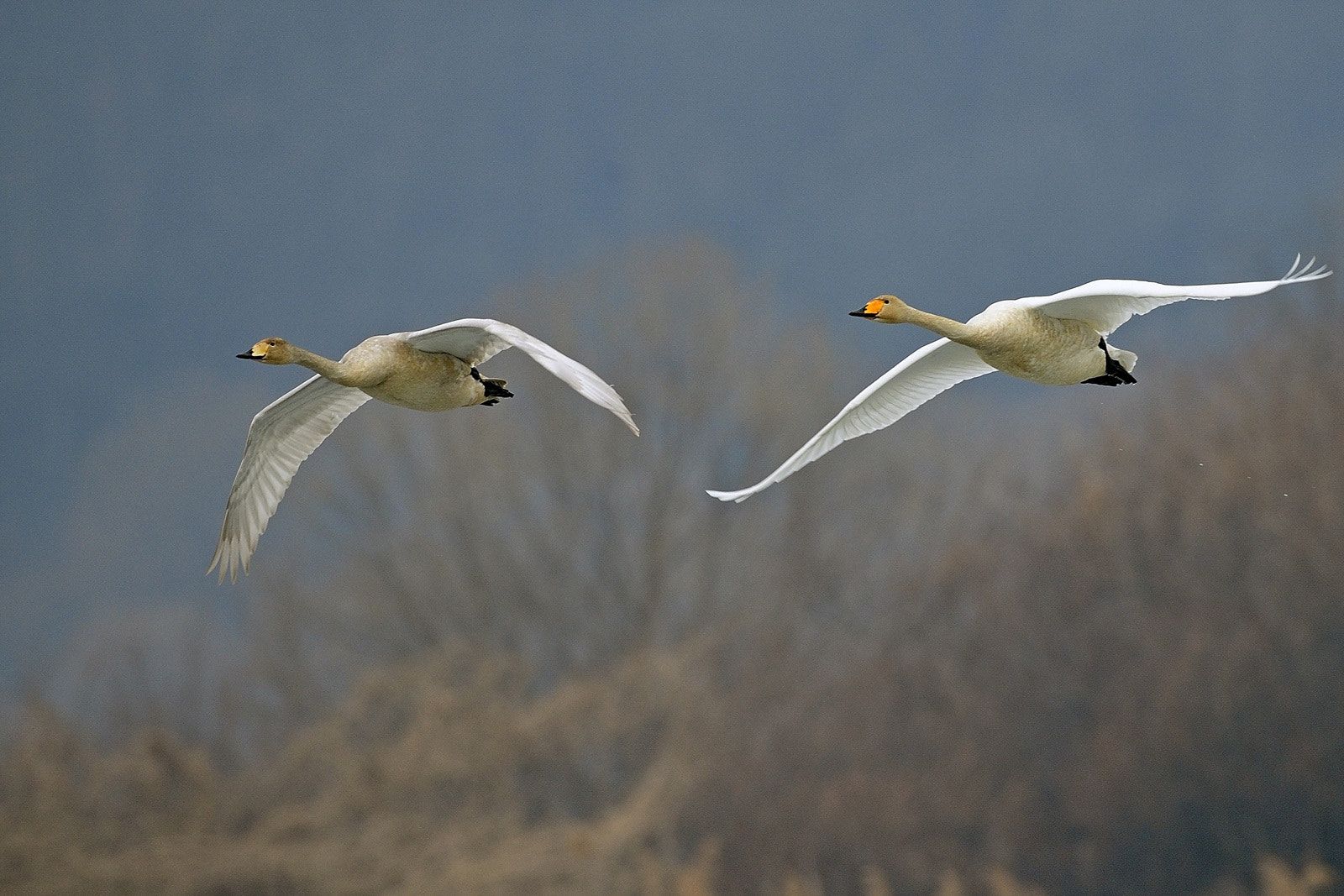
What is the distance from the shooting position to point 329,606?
34938 mm

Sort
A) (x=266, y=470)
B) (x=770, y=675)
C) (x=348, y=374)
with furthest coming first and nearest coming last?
(x=770, y=675) < (x=266, y=470) < (x=348, y=374)

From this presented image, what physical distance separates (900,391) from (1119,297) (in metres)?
1.74

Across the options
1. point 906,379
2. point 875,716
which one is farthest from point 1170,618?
point 906,379

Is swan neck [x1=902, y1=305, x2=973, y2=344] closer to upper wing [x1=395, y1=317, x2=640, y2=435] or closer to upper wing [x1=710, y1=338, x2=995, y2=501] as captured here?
upper wing [x1=710, y1=338, x2=995, y2=501]

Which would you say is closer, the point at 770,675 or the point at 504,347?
the point at 504,347

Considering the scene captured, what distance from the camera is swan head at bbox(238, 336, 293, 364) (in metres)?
9.07

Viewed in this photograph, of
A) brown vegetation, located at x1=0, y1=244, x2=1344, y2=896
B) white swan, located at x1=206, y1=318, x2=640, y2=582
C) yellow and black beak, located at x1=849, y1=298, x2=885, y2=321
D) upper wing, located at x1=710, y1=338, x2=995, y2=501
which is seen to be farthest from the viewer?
brown vegetation, located at x1=0, y1=244, x2=1344, y2=896

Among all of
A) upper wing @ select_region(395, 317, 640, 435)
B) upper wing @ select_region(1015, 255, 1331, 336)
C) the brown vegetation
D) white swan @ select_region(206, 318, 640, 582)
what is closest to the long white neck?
white swan @ select_region(206, 318, 640, 582)

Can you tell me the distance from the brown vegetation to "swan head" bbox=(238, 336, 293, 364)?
11.9m

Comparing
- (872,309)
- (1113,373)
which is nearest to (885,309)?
(872,309)

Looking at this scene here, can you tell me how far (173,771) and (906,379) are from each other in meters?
13.2

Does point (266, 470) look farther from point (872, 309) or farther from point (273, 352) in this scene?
point (872, 309)

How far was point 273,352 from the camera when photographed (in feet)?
30.2

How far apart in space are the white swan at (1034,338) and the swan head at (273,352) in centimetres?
232
